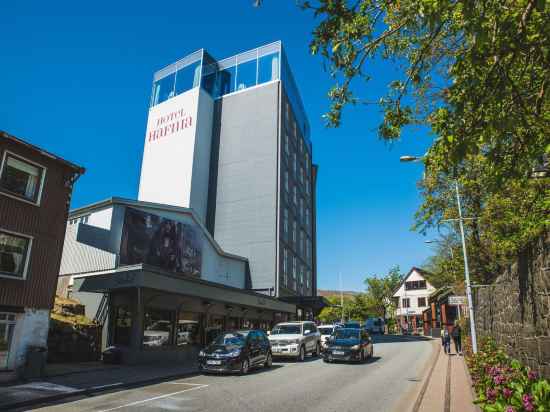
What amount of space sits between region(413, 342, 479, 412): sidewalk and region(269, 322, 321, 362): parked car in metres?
7.32

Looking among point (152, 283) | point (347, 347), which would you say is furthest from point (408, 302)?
point (152, 283)

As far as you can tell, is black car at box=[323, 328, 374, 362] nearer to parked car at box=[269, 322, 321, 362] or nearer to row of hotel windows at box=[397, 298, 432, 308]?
parked car at box=[269, 322, 321, 362]

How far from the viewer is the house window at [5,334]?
1366 cm

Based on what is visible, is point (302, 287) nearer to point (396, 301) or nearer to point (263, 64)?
point (263, 64)

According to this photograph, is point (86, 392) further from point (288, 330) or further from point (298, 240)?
point (298, 240)

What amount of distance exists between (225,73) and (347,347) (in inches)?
1451

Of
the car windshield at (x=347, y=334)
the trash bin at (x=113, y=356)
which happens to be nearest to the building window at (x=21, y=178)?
the trash bin at (x=113, y=356)

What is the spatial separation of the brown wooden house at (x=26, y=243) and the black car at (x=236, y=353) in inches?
252

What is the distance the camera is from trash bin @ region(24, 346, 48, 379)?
1319 cm

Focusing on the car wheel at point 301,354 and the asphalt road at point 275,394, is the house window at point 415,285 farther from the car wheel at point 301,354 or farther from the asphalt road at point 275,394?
the asphalt road at point 275,394

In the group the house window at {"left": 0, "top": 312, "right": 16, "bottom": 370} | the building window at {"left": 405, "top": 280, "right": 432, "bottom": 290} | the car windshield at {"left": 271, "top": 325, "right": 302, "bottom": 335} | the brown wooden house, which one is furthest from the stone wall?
the building window at {"left": 405, "top": 280, "right": 432, "bottom": 290}

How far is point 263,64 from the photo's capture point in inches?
1711

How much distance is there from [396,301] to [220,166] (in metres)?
52.6

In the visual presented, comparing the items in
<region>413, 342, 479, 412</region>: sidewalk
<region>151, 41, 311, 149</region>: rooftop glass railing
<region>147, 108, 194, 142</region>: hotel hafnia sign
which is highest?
<region>151, 41, 311, 149</region>: rooftop glass railing
